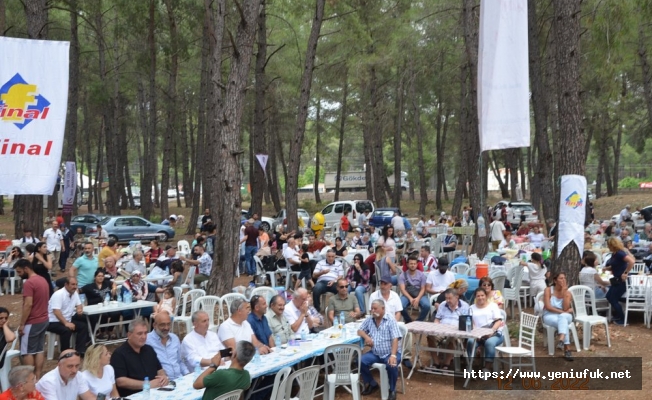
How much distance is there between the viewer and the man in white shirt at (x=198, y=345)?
679cm

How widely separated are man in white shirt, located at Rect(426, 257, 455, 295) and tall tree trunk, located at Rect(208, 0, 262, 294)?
2980 mm

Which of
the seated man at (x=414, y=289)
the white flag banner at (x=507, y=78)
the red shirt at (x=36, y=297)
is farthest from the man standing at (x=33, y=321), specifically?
the white flag banner at (x=507, y=78)

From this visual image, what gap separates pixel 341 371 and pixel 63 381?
2.72 meters

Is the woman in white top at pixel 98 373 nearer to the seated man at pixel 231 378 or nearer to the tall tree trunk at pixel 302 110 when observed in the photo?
the seated man at pixel 231 378

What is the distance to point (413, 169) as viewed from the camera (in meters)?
50.2

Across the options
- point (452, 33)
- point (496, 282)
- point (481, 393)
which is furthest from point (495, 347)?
point (452, 33)

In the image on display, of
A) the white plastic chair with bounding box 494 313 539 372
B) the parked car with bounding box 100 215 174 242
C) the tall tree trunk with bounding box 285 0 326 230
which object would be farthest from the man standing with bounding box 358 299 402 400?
the parked car with bounding box 100 215 174 242

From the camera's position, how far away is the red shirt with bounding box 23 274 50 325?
7.38 meters

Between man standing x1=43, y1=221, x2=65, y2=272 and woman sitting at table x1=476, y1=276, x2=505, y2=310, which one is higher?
man standing x1=43, y1=221, x2=65, y2=272

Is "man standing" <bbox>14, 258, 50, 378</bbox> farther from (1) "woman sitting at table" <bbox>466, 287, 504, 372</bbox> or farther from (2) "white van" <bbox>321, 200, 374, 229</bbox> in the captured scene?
(2) "white van" <bbox>321, 200, 374, 229</bbox>

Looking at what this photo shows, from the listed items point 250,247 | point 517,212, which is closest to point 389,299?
point 250,247

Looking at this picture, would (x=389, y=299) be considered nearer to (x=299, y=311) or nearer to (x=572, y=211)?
(x=299, y=311)

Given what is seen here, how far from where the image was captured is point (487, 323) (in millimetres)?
8117

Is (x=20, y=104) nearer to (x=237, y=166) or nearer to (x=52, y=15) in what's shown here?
(x=237, y=166)
